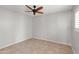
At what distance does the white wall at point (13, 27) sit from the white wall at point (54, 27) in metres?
0.41

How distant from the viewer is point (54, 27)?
151 inches

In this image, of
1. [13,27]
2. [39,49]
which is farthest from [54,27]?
[13,27]

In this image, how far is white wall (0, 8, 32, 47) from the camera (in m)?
3.08

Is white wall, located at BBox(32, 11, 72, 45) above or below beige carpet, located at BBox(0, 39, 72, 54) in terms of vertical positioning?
above

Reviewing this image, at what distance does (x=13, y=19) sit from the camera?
3.58 m

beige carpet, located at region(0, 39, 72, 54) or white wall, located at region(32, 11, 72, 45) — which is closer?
beige carpet, located at region(0, 39, 72, 54)

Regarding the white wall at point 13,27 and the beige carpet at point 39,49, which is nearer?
the beige carpet at point 39,49

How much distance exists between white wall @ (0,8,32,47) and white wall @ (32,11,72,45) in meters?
0.41

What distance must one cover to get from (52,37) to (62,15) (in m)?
1.16

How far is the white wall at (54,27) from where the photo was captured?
124 inches

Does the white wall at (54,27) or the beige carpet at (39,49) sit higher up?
the white wall at (54,27)

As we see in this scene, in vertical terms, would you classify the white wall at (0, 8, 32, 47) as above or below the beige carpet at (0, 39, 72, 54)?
above

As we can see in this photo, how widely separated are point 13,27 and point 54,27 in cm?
181
